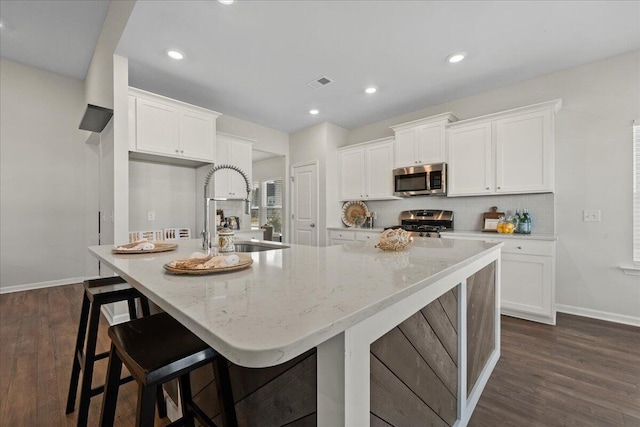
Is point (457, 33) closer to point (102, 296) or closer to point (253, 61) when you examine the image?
point (253, 61)

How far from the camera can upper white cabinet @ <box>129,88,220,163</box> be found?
2.98 m

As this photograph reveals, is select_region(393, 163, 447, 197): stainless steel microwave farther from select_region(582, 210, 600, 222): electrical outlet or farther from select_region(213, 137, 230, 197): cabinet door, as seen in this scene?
select_region(213, 137, 230, 197): cabinet door

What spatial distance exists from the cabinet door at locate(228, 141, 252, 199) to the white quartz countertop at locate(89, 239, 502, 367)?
2971 millimetres

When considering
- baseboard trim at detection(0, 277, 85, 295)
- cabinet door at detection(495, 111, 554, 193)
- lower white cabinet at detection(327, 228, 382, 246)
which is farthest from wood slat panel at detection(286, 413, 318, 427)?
baseboard trim at detection(0, 277, 85, 295)

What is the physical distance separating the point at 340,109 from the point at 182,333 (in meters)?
3.95

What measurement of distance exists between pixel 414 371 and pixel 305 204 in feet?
13.9

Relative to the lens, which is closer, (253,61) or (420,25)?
(420,25)

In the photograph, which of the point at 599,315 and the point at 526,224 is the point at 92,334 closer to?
the point at 526,224

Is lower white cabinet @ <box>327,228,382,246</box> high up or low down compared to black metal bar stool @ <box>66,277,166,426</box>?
up

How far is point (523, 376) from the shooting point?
6.30 feet

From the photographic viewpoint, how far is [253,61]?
2955mm

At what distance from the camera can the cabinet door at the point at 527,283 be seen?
2777 millimetres

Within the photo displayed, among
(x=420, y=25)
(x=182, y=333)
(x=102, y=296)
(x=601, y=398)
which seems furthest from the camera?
(x=420, y=25)

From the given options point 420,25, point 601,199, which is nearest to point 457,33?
point 420,25
